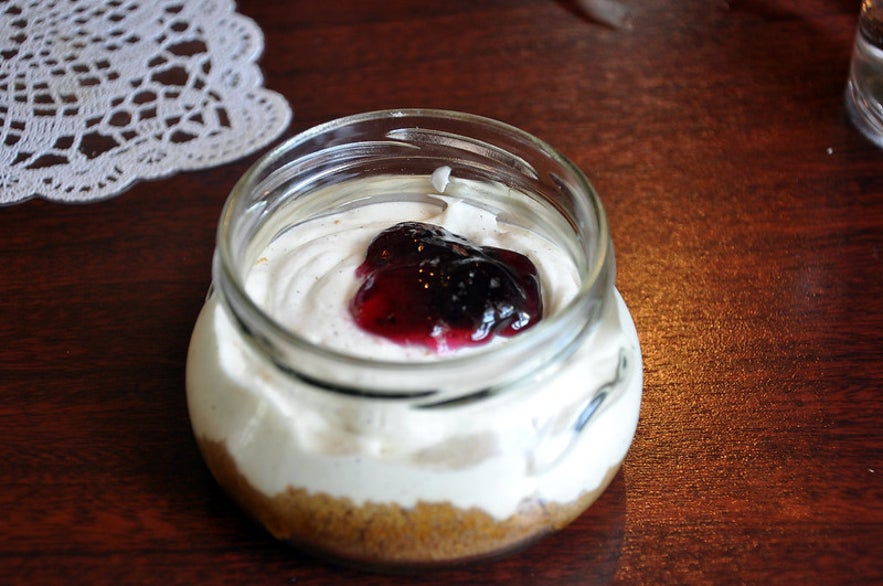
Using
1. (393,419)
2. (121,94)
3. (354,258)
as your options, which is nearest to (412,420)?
(393,419)

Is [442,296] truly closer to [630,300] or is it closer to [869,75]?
[630,300]

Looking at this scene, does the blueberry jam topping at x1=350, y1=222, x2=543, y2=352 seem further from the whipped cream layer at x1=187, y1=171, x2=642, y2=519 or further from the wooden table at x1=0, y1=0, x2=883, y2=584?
the wooden table at x1=0, y1=0, x2=883, y2=584

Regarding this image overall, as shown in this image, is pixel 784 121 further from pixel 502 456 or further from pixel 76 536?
pixel 76 536

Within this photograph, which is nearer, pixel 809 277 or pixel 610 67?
pixel 809 277

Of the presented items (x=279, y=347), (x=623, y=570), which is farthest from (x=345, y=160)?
(x=623, y=570)

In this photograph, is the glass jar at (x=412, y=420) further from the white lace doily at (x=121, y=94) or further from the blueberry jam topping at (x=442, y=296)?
the white lace doily at (x=121, y=94)
